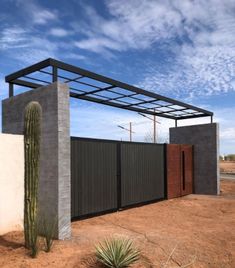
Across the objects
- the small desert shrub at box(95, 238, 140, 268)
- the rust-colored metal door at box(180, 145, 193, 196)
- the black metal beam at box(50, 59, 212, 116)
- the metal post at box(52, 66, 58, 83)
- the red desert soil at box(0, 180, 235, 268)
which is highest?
the black metal beam at box(50, 59, 212, 116)

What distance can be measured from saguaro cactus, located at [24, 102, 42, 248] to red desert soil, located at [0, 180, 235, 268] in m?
0.45

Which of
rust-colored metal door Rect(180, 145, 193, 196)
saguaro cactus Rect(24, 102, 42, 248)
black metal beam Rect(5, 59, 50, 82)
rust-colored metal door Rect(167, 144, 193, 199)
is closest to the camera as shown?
saguaro cactus Rect(24, 102, 42, 248)

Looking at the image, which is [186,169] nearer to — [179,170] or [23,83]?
[179,170]

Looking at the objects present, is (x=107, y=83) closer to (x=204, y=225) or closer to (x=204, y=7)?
(x=204, y=7)

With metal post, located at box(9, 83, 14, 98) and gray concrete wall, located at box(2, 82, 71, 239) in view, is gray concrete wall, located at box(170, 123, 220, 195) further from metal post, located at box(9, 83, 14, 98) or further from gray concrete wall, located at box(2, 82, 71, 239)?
gray concrete wall, located at box(2, 82, 71, 239)

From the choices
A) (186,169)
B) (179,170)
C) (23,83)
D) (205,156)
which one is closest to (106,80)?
(23,83)

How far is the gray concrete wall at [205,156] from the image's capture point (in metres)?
15.6

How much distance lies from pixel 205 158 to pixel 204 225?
24.0ft

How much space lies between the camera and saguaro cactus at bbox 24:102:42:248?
6.15 m

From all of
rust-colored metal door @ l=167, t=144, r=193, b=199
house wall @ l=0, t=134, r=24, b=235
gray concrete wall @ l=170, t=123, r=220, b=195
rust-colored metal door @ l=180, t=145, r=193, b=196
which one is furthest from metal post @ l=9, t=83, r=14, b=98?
gray concrete wall @ l=170, t=123, r=220, b=195

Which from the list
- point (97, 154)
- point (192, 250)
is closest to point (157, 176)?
point (97, 154)

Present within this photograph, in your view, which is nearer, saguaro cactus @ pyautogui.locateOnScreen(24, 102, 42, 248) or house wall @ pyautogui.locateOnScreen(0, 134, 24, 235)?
saguaro cactus @ pyautogui.locateOnScreen(24, 102, 42, 248)

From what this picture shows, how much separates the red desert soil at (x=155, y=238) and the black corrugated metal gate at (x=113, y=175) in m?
0.48

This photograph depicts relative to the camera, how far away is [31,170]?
6.31 metres
